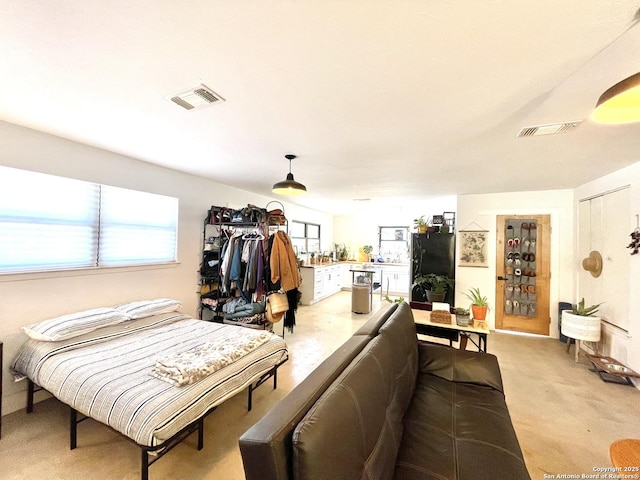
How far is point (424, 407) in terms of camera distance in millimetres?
1647

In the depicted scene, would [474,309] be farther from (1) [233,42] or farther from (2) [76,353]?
(2) [76,353]

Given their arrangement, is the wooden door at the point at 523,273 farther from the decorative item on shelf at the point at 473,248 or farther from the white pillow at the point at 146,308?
the white pillow at the point at 146,308

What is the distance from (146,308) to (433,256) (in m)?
4.54

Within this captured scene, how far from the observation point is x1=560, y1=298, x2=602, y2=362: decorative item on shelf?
3150 millimetres

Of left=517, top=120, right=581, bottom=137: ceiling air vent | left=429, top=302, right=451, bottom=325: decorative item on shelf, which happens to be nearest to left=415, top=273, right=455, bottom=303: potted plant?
left=429, top=302, right=451, bottom=325: decorative item on shelf

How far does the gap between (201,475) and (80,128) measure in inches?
115

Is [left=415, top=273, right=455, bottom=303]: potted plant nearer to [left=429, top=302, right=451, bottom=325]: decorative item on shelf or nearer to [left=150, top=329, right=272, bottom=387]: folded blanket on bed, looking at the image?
[left=429, top=302, right=451, bottom=325]: decorative item on shelf

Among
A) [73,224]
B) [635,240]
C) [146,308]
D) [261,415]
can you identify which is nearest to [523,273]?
[635,240]

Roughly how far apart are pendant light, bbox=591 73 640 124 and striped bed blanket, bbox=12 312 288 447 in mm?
2582

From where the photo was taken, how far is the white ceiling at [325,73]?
1.09m

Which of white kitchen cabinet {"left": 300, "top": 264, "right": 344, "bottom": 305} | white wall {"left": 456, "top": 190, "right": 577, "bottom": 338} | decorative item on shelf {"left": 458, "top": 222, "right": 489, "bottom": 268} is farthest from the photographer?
white kitchen cabinet {"left": 300, "top": 264, "right": 344, "bottom": 305}

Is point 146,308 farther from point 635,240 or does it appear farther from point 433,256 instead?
point 635,240

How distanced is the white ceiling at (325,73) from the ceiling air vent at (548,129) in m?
0.08

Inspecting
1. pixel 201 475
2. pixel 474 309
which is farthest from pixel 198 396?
pixel 474 309
